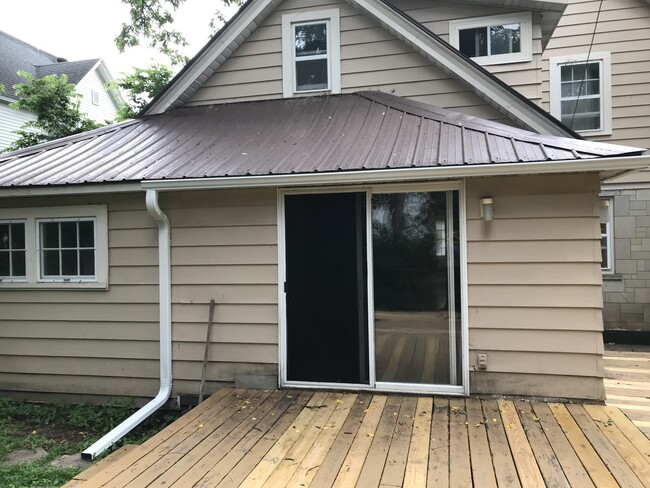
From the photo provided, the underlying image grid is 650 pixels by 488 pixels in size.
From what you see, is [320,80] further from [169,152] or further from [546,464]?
[546,464]

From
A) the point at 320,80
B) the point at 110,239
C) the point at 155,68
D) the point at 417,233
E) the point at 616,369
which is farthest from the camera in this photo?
the point at 155,68

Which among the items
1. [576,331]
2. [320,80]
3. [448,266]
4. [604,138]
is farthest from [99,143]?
[604,138]

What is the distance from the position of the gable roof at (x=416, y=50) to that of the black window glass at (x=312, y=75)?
796 millimetres

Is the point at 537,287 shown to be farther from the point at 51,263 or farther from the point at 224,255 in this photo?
the point at 51,263

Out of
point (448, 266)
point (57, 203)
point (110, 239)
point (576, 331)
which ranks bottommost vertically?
point (576, 331)

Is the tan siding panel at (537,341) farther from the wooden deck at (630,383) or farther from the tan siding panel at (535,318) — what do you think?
the wooden deck at (630,383)

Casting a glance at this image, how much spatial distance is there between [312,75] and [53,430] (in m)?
4.91

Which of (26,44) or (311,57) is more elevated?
(26,44)

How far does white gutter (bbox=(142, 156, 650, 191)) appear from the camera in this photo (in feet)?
11.1

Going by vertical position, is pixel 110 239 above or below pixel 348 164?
below

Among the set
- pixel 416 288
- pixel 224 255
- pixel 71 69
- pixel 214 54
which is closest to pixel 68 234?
pixel 224 255

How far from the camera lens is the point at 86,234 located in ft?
15.4

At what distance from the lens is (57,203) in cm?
468

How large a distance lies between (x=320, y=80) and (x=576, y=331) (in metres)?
4.15
